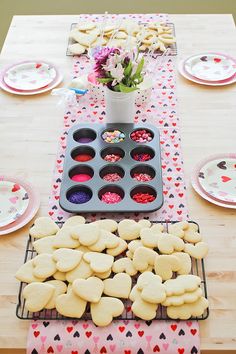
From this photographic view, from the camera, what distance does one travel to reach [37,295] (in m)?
1.30

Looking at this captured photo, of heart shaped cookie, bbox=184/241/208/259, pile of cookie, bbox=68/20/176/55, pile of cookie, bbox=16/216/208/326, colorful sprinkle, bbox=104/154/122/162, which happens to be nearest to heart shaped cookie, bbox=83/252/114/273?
pile of cookie, bbox=16/216/208/326

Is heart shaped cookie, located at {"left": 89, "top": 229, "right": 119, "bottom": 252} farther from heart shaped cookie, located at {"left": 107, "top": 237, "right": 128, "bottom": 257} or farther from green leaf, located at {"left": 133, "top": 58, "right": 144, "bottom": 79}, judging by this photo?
green leaf, located at {"left": 133, "top": 58, "right": 144, "bottom": 79}

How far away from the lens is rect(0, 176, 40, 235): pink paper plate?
155cm

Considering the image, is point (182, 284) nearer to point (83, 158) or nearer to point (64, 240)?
point (64, 240)

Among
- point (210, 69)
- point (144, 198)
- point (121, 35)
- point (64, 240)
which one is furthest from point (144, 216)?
point (121, 35)

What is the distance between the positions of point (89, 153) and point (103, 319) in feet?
2.36

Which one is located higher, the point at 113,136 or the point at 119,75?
the point at 119,75

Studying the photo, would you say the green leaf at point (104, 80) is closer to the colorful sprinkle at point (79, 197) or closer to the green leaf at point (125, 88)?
the green leaf at point (125, 88)

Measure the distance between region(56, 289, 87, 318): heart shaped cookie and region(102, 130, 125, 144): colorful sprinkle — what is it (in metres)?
0.69

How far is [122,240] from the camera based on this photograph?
1455 mm

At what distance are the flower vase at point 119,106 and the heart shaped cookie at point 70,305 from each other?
2.64 ft

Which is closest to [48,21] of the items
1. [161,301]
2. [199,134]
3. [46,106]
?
[46,106]

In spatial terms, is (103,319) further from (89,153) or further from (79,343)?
(89,153)

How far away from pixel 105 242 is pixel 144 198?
0.24 metres
